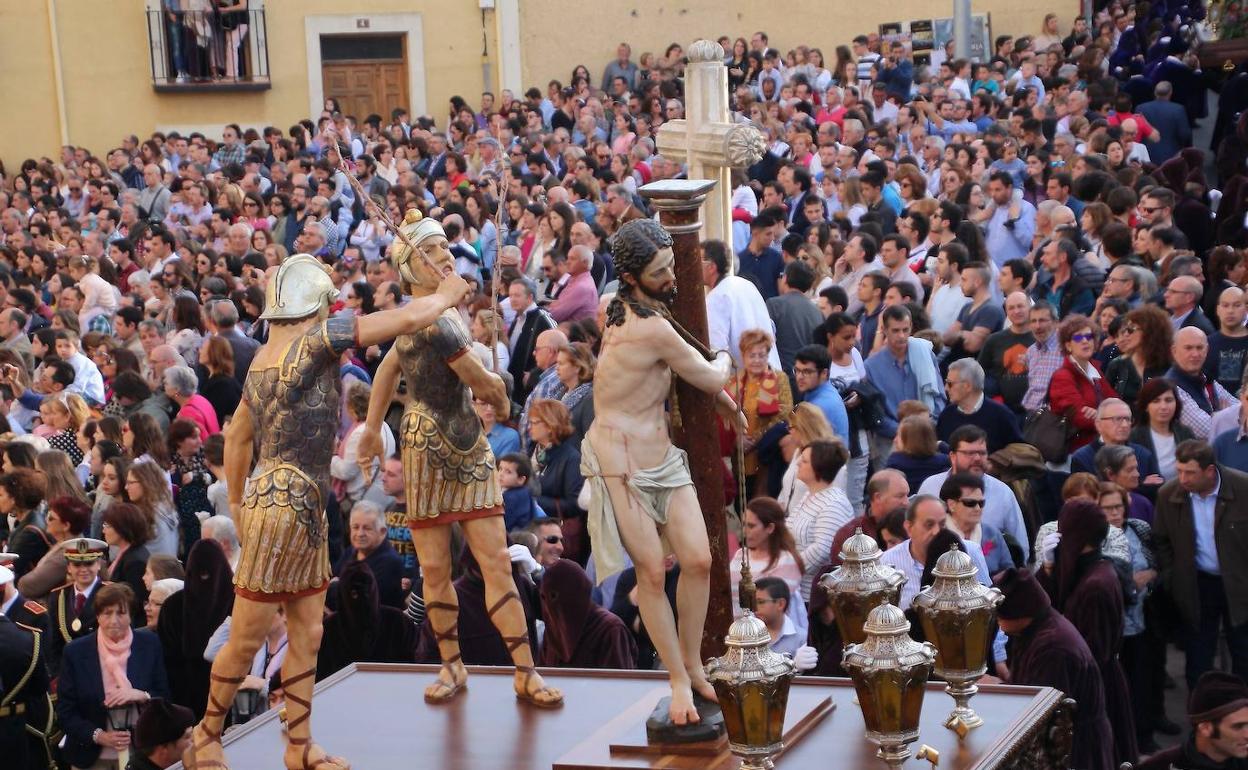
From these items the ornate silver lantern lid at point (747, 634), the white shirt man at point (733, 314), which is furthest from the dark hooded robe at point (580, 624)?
the ornate silver lantern lid at point (747, 634)

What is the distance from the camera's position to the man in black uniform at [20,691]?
916 centimetres

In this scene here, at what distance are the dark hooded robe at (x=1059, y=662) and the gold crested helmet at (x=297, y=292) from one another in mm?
3059

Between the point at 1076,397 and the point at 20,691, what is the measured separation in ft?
18.5

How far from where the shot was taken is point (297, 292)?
284 inches

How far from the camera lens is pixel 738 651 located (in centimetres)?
584

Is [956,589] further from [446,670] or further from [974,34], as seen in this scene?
[974,34]

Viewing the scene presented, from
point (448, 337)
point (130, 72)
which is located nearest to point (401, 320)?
point (448, 337)

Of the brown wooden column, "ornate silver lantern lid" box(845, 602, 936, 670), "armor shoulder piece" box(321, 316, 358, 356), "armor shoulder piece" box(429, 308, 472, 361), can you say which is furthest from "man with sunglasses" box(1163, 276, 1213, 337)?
"armor shoulder piece" box(321, 316, 358, 356)

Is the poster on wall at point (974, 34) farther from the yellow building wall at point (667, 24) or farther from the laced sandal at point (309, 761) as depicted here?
the laced sandal at point (309, 761)

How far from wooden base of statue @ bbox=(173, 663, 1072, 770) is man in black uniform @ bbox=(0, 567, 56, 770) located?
5.59 ft

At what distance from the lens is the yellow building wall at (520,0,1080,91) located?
28.7 meters

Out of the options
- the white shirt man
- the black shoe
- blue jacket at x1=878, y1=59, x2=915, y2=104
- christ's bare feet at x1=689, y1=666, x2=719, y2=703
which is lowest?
the black shoe

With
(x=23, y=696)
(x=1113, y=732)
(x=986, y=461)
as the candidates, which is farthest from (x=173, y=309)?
(x=1113, y=732)

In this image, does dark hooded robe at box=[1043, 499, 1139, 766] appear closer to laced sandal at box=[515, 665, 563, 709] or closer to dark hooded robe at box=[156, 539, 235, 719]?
laced sandal at box=[515, 665, 563, 709]
